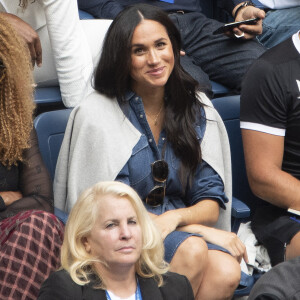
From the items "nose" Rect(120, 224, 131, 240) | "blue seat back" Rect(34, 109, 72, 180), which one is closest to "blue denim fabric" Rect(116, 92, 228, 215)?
"blue seat back" Rect(34, 109, 72, 180)

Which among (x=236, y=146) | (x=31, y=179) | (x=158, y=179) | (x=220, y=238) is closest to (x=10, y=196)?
(x=31, y=179)

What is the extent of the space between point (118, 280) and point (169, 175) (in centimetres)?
72

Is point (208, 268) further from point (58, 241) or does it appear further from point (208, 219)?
point (58, 241)

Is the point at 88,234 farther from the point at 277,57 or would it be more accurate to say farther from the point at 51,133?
the point at 277,57

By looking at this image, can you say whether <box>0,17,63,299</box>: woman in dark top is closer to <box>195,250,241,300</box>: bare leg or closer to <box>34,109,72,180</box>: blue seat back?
<box>34,109,72,180</box>: blue seat back

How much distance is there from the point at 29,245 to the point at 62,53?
3.99ft

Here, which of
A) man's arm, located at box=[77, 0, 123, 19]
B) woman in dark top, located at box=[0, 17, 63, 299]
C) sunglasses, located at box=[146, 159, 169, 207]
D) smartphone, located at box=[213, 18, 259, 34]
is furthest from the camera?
man's arm, located at box=[77, 0, 123, 19]

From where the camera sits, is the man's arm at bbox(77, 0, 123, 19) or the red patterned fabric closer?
the red patterned fabric

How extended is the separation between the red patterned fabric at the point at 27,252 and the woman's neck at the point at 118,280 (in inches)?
7.7

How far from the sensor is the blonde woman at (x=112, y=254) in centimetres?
257

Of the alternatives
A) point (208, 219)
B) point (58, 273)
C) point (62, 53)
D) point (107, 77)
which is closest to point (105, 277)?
point (58, 273)

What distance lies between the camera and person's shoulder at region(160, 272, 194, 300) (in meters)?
2.66

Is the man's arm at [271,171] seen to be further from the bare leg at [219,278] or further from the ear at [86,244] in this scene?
the ear at [86,244]

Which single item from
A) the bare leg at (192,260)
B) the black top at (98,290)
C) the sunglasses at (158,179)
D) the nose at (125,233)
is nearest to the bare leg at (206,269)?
the bare leg at (192,260)
